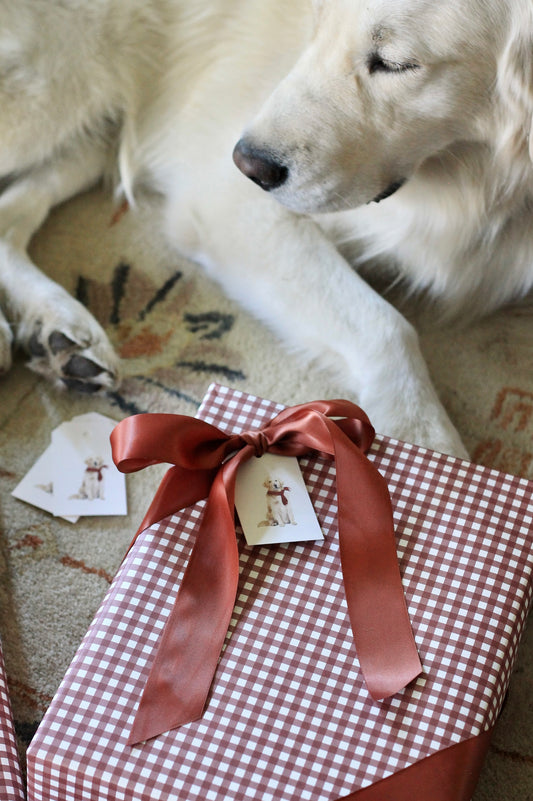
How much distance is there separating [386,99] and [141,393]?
70cm

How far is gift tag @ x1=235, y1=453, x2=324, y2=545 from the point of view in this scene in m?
1.05

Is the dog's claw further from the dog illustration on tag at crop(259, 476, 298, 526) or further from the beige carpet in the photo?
the dog illustration on tag at crop(259, 476, 298, 526)

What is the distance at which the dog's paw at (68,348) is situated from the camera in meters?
1.50

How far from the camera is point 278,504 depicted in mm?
1078

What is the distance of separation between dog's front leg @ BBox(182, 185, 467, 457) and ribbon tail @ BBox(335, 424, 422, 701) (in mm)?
358

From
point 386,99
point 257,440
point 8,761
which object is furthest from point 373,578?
point 386,99

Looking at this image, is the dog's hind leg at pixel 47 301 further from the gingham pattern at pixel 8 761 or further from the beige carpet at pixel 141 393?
the gingham pattern at pixel 8 761

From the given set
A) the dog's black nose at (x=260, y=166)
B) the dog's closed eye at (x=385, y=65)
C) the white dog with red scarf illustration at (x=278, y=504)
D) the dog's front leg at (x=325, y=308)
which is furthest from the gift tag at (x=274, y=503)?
the dog's closed eye at (x=385, y=65)

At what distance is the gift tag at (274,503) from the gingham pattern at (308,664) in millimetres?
22

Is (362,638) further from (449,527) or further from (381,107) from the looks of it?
(381,107)

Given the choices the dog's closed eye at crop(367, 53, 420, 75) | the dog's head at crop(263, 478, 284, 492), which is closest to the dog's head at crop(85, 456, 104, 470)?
the dog's head at crop(263, 478, 284, 492)

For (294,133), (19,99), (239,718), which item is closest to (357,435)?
(239,718)

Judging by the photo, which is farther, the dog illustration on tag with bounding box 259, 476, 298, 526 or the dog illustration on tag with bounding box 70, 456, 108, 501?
the dog illustration on tag with bounding box 70, 456, 108, 501

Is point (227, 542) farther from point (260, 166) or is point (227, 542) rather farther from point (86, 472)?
point (260, 166)
